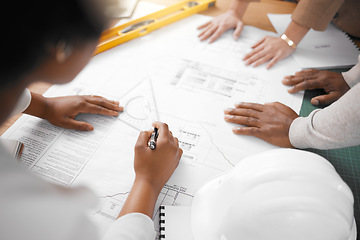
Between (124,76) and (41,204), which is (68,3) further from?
(124,76)

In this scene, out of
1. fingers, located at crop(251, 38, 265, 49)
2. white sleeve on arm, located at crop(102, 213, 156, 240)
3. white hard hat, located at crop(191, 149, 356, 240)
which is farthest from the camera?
fingers, located at crop(251, 38, 265, 49)

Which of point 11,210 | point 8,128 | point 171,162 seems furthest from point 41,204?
point 8,128

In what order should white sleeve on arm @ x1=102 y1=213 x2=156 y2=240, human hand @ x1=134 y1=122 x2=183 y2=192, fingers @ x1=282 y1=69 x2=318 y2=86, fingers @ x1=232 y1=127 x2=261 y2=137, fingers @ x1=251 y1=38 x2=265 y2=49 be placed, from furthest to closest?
fingers @ x1=251 y1=38 x2=265 y2=49
fingers @ x1=282 y1=69 x2=318 y2=86
fingers @ x1=232 y1=127 x2=261 y2=137
human hand @ x1=134 y1=122 x2=183 y2=192
white sleeve on arm @ x1=102 y1=213 x2=156 y2=240

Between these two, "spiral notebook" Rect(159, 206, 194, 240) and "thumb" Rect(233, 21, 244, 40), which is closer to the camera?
"spiral notebook" Rect(159, 206, 194, 240)

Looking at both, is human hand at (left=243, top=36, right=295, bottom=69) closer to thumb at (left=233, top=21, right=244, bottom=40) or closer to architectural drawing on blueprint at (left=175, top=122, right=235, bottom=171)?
thumb at (left=233, top=21, right=244, bottom=40)

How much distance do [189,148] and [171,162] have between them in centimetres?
7

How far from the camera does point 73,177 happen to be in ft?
1.81

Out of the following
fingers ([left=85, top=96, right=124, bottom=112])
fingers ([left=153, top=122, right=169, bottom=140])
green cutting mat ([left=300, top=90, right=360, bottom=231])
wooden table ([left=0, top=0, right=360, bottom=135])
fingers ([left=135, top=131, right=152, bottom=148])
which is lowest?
fingers ([left=85, top=96, right=124, bottom=112])

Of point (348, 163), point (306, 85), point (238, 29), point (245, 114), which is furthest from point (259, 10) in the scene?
point (348, 163)

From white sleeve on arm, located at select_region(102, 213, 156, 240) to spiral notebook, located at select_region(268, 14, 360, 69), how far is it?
636 mm

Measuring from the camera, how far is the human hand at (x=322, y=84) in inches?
27.8

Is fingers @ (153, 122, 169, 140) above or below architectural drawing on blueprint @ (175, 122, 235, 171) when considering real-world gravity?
above

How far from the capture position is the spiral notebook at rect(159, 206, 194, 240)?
1.58ft

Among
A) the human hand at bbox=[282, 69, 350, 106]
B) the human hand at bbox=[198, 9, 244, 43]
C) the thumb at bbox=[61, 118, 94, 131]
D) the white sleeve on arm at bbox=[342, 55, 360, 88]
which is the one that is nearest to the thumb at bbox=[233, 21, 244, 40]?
the human hand at bbox=[198, 9, 244, 43]
